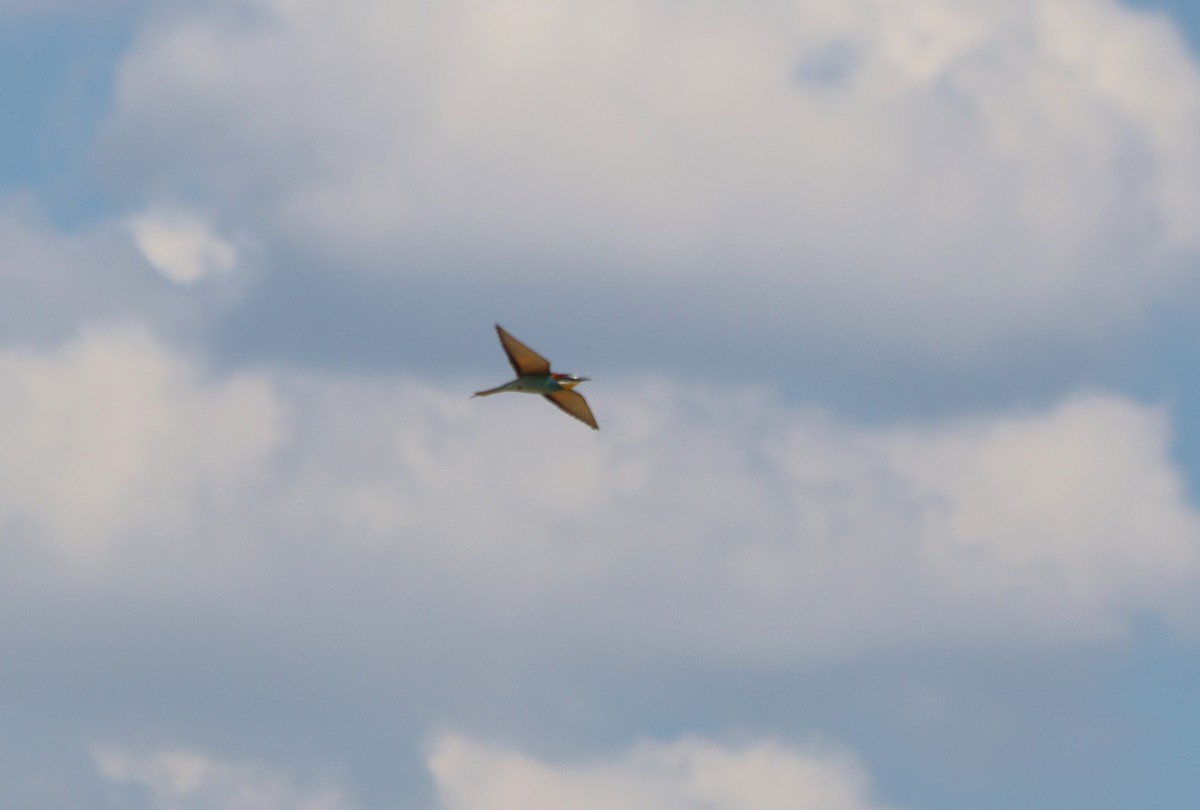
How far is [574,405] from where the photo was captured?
414 ft

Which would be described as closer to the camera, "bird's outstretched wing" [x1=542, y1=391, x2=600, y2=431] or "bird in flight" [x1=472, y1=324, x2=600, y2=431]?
"bird in flight" [x1=472, y1=324, x2=600, y2=431]

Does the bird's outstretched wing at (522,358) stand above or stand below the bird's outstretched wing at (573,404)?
below

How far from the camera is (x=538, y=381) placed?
121062 millimetres

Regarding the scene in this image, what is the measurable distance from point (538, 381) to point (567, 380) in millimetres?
1874

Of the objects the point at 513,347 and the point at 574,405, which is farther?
the point at 574,405

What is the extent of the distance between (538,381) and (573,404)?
5635 millimetres

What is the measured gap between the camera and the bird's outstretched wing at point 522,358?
380ft

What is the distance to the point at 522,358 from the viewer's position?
11794 centimetres

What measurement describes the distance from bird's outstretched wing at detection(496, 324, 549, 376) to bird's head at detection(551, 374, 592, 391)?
1.01 meters

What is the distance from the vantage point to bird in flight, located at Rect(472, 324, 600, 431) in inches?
4596

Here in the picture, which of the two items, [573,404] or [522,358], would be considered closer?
[522,358]

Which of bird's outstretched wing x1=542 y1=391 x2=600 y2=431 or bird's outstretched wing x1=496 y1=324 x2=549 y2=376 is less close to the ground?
bird's outstretched wing x1=542 y1=391 x2=600 y2=431

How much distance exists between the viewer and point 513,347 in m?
117

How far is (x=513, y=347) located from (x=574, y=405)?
10763 mm
